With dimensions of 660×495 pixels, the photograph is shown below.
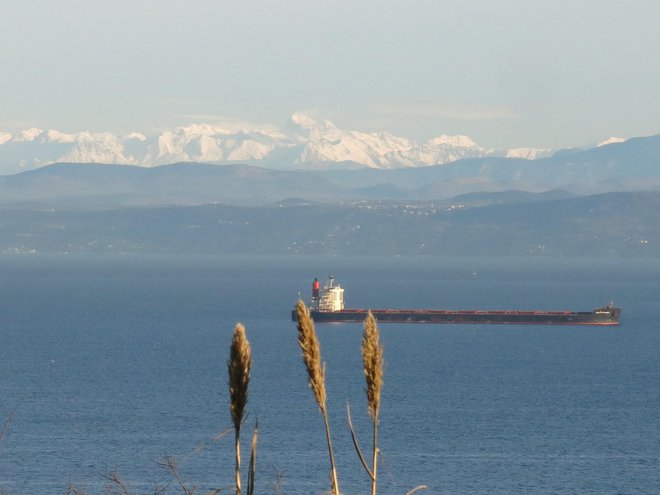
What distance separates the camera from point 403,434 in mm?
74625

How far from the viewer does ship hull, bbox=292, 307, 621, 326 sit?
157375 millimetres

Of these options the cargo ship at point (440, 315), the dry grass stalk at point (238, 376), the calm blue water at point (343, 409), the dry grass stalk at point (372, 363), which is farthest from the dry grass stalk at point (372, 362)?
the cargo ship at point (440, 315)

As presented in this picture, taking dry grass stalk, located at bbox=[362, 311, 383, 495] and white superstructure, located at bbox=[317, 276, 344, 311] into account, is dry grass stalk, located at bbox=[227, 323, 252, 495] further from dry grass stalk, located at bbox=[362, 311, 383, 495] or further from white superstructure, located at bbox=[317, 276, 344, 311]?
white superstructure, located at bbox=[317, 276, 344, 311]

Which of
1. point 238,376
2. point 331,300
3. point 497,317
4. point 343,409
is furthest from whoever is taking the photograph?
point 497,317

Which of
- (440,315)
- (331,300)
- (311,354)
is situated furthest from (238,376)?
(440,315)

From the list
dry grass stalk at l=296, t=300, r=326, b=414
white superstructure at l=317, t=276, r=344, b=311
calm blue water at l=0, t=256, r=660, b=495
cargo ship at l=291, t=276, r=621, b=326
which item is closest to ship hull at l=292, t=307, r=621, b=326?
cargo ship at l=291, t=276, r=621, b=326

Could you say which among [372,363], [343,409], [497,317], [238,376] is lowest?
[497,317]

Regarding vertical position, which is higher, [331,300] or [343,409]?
[343,409]

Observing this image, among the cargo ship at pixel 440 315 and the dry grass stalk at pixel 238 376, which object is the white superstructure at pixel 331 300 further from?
the dry grass stalk at pixel 238 376

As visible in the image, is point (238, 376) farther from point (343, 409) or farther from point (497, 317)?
point (497, 317)

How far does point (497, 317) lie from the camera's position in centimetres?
15950

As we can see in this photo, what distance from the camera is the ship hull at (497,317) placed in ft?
516

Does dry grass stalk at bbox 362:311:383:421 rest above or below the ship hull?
above

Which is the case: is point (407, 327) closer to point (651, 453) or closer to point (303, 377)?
point (303, 377)
